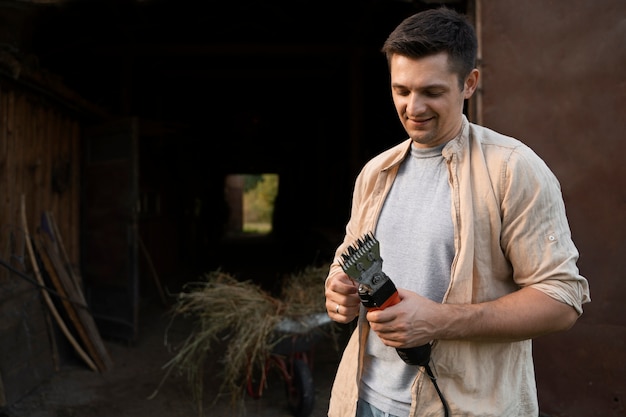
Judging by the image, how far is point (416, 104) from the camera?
4.32ft

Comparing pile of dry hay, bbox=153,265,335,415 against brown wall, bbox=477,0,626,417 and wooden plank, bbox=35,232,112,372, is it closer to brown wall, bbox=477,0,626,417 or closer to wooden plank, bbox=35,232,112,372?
wooden plank, bbox=35,232,112,372

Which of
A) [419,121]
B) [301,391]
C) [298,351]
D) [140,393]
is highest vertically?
[419,121]

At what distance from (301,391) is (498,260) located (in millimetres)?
3136

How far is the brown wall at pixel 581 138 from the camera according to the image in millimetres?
3000

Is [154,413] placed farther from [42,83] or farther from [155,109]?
[155,109]

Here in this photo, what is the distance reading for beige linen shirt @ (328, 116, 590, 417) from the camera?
1.20 metres

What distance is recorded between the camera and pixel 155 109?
32.3ft

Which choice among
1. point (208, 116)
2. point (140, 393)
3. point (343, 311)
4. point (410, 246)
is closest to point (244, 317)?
point (140, 393)

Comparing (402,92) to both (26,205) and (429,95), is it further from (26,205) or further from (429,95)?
(26,205)

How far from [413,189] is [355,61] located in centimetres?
677

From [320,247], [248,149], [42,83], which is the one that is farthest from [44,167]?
[248,149]

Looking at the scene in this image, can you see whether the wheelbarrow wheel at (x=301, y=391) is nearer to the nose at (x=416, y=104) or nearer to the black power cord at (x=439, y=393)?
the black power cord at (x=439, y=393)

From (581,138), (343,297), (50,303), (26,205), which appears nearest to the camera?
(343,297)

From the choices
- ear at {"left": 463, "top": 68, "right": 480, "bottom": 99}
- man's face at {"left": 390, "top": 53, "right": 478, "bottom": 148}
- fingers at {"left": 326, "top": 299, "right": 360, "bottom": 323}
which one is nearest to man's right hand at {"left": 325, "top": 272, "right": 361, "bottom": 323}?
fingers at {"left": 326, "top": 299, "right": 360, "bottom": 323}
